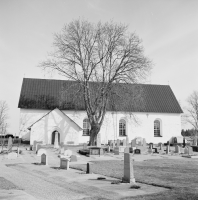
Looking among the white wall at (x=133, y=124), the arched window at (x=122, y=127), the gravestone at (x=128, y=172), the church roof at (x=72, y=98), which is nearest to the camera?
the gravestone at (x=128, y=172)

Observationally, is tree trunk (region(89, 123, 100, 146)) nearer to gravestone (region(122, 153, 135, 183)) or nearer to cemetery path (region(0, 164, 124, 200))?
cemetery path (region(0, 164, 124, 200))

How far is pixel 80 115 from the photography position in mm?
36031

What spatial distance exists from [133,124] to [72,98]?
1043cm

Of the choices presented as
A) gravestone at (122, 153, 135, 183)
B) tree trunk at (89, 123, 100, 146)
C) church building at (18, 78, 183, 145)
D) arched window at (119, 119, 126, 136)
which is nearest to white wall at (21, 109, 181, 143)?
church building at (18, 78, 183, 145)

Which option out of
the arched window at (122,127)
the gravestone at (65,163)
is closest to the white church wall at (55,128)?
the arched window at (122,127)

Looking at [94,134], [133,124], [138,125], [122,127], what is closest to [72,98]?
[94,134]

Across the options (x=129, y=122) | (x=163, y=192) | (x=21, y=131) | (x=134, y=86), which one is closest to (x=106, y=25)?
(x=134, y=86)

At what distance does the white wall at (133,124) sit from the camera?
1404 inches

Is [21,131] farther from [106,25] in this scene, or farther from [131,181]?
[131,181]

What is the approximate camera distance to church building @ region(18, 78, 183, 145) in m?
32.5

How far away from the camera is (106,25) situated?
27938 millimetres

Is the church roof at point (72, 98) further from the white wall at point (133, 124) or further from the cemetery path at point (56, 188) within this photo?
the cemetery path at point (56, 188)

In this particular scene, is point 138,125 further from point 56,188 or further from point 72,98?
point 56,188

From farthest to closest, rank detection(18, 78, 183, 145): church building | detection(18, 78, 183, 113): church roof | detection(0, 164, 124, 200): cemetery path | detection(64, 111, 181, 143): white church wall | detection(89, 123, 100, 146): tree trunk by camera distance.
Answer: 1. detection(64, 111, 181, 143): white church wall
2. detection(18, 78, 183, 113): church roof
3. detection(18, 78, 183, 145): church building
4. detection(89, 123, 100, 146): tree trunk
5. detection(0, 164, 124, 200): cemetery path
